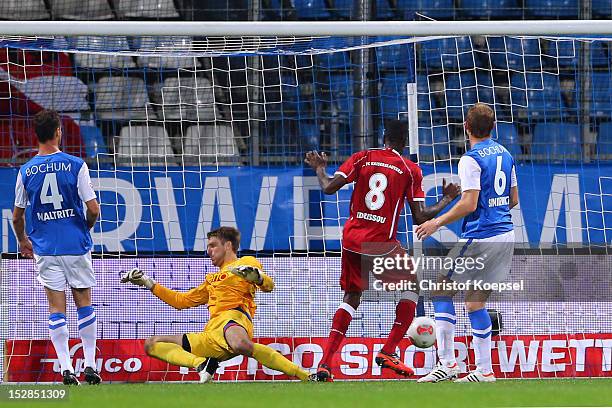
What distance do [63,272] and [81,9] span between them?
647 cm

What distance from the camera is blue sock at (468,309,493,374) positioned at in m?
7.55

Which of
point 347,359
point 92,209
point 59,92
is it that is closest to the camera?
point 92,209

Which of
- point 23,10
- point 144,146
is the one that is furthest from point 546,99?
point 23,10

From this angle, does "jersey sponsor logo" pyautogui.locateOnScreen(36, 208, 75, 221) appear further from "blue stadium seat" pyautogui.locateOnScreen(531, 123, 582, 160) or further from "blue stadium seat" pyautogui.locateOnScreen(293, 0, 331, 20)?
"blue stadium seat" pyautogui.locateOnScreen(293, 0, 331, 20)

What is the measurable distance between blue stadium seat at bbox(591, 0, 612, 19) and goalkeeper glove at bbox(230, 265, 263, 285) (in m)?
7.45

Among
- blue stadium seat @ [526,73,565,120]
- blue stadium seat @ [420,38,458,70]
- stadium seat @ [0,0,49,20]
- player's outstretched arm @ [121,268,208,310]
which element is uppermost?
stadium seat @ [0,0,49,20]

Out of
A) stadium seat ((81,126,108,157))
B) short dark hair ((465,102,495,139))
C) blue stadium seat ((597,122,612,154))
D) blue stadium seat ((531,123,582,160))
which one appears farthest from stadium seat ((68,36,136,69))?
blue stadium seat ((597,122,612,154))

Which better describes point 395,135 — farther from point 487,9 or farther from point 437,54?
point 487,9

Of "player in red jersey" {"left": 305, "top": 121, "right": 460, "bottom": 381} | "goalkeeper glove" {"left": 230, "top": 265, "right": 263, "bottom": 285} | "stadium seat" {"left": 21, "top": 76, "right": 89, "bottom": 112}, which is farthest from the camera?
"stadium seat" {"left": 21, "top": 76, "right": 89, "bottom": 112}

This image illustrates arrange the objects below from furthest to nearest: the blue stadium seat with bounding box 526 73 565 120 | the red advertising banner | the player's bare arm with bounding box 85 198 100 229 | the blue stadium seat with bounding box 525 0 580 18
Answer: the blue stadium seat with bounding box 525 0 580 18
the blue stadium seat with bounding box 526 73 565 120
the red advertising banner
the player's bare arm with bounding box 85 198 100 229

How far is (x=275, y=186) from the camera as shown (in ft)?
32.2

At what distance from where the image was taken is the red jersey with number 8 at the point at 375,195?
7.97 meters

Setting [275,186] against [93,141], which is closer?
[275,186]

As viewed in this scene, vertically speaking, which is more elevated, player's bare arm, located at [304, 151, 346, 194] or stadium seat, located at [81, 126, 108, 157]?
stadium seat, located at [81, 126, 108, 157]
